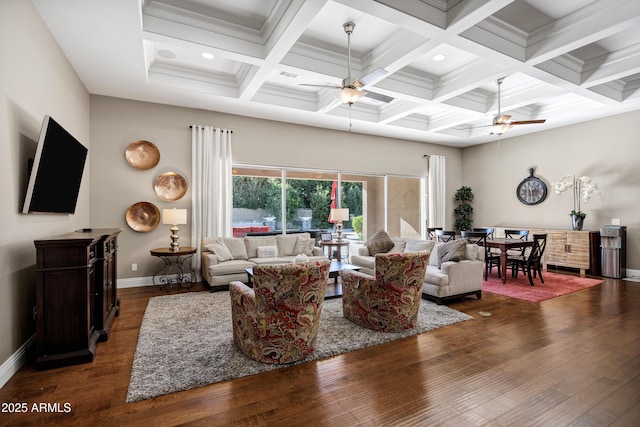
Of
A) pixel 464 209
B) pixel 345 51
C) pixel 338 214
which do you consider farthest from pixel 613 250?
pixel 345 51

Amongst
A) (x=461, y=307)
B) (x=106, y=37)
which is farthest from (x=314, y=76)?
(x=461, y=307)

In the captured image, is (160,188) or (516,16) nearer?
(516,16)

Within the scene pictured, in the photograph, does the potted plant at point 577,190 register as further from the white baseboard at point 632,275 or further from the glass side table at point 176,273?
the glass side table at point 176,273

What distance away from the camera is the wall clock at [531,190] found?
296 inches

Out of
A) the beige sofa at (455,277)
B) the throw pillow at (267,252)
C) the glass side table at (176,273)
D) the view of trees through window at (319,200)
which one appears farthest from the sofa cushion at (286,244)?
the beige sofa at (455,277)

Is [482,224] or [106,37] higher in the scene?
[106,37]

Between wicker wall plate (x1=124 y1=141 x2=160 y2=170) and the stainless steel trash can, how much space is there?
8517 millimetres

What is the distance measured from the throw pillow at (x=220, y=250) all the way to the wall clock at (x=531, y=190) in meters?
7.11

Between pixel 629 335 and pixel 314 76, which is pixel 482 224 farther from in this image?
pixel 314 76

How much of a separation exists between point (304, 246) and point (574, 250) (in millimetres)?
5527

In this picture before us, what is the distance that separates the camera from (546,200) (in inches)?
295

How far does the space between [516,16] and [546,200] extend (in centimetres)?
524

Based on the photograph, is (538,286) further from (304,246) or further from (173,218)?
(173,218)

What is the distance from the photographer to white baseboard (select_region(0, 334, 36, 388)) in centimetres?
238
